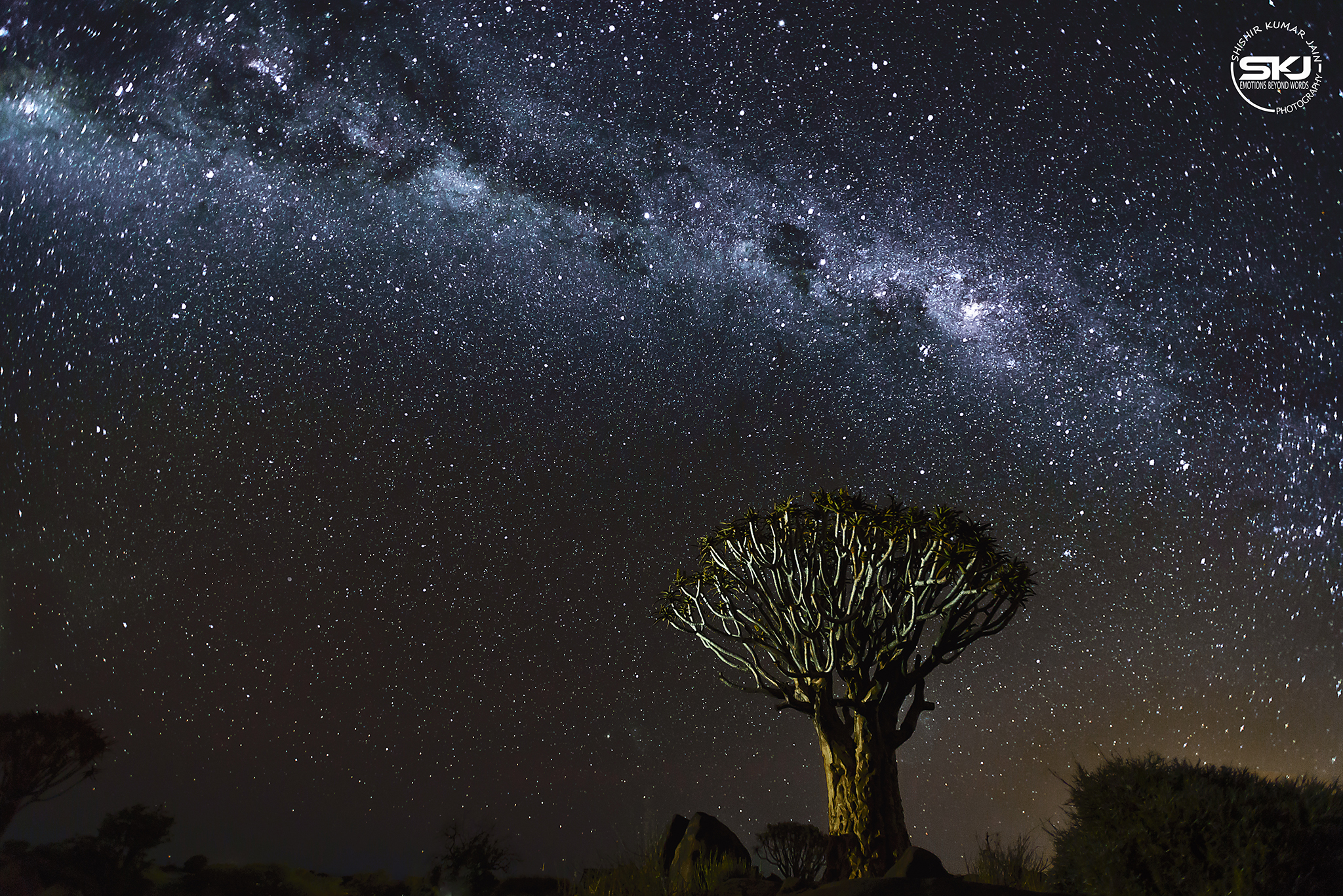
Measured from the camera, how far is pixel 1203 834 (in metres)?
5.39

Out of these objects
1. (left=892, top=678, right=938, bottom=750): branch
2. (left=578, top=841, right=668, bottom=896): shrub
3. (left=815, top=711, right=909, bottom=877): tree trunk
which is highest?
(left=892, top=678, right=938, bottom=750): branch

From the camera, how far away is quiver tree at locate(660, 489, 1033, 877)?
Result: 9.55 metres

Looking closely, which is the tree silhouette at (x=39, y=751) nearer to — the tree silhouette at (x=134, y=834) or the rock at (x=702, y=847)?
the tree silhouette at (x=134, y=834)

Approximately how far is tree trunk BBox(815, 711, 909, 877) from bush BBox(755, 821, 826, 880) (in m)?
1.42

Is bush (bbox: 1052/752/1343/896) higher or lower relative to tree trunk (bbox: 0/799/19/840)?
higher

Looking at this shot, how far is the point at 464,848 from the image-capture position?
1198 centimetres

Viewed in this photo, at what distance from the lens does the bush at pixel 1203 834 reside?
5.16m

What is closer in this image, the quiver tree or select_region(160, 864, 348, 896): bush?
the quiver tree

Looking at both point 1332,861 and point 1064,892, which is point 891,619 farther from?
point 1332,861

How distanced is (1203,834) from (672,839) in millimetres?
6250

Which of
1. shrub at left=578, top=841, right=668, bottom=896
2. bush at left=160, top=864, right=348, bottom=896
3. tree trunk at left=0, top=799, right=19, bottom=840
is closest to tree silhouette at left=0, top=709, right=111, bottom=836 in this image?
tree trunk at left=0, top=799, right=19, bottom=840

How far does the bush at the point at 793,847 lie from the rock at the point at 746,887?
2021 millimetres

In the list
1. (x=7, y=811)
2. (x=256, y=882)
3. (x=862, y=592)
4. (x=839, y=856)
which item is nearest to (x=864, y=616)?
(x=862, y=592)

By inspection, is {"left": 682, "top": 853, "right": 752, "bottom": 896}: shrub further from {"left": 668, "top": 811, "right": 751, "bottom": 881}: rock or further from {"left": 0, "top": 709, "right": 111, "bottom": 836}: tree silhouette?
{"left": 0, "top": 709, "right": 111, "bottom": 836}: tree silhouette
